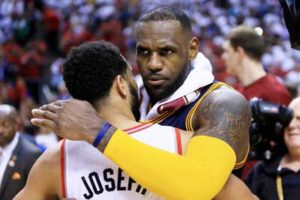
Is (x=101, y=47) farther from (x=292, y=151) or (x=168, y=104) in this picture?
(x=292, y=151)

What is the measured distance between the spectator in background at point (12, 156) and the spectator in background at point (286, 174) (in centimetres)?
221

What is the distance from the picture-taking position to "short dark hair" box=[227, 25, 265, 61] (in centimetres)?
541

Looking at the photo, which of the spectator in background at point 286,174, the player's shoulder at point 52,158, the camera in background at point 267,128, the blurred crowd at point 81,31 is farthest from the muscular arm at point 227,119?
the blurred crowd at point 81,31

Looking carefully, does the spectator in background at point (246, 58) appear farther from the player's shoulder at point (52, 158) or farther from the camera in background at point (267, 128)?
the player's shoulder at point (52, 158)

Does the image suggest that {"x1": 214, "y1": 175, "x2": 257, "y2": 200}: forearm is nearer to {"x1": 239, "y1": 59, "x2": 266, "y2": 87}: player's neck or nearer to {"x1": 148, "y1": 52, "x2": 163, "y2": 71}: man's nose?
{"x1": 148, "y1": 52, "x2": 163, "y2": 71}: man's nose

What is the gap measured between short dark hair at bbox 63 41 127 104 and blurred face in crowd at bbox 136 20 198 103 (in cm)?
26

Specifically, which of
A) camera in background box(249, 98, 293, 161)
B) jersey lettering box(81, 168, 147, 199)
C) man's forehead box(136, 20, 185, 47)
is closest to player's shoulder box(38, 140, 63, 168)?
jersey lettering box(81, 168, 147, 199)

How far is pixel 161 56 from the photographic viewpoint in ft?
8.84

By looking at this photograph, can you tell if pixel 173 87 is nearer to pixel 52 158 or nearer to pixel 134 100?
pixel 134 100

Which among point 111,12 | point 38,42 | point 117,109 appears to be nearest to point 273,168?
point 117,109

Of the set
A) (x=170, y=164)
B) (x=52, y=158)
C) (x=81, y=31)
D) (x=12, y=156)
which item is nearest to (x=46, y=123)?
(x=52, y=158)

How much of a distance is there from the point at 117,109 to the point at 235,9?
1646cm

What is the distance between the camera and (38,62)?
49.8 feet

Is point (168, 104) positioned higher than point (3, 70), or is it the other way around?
point (168, 104)
